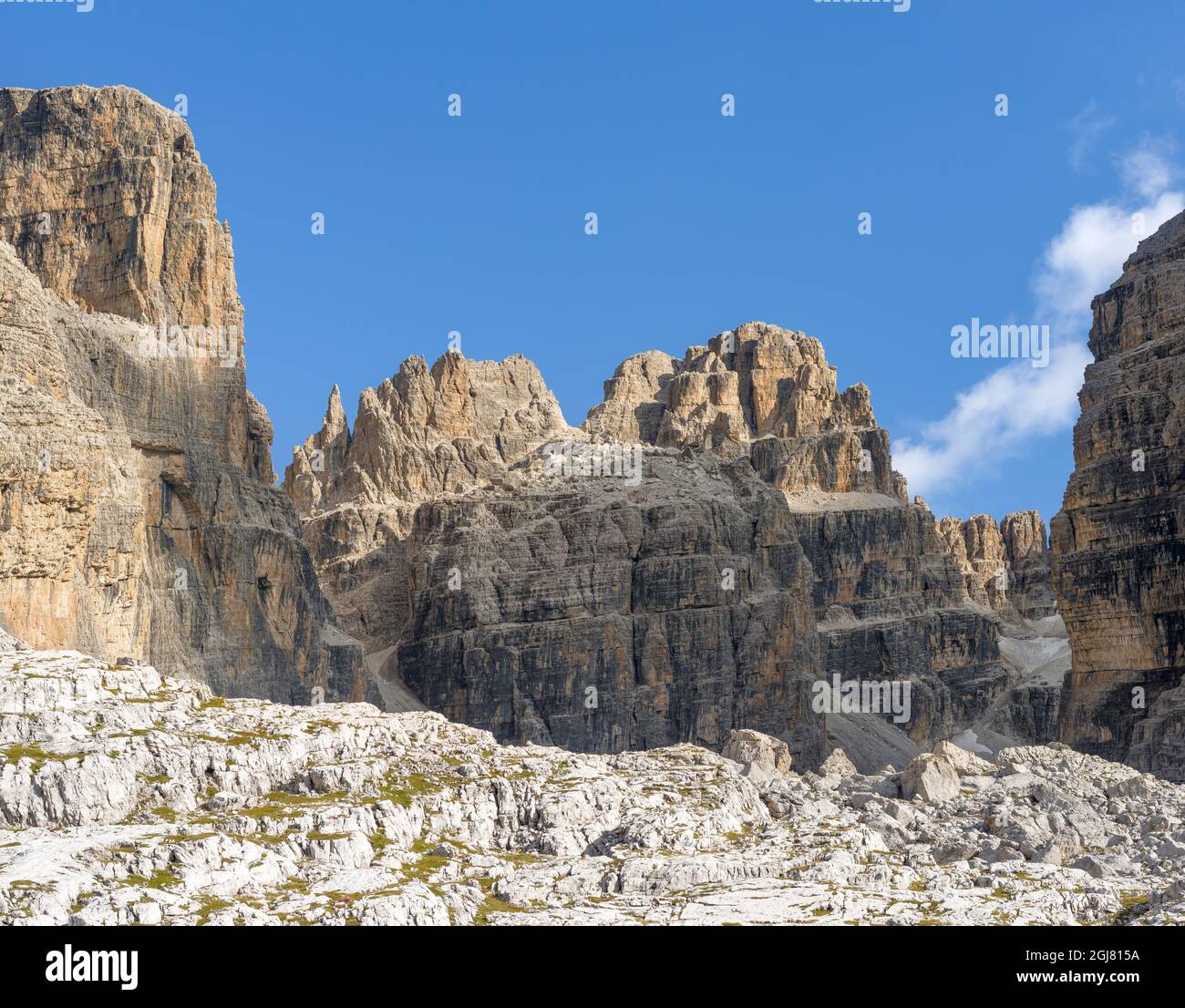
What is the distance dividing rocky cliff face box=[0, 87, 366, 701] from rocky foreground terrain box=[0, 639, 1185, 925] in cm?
3984

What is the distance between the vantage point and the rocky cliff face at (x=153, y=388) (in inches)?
6073

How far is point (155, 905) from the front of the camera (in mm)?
77438

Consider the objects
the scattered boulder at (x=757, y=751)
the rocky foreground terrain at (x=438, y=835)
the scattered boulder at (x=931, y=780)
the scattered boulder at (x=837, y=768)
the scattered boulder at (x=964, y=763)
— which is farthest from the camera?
the scattered boulder at (x=757, y=751)

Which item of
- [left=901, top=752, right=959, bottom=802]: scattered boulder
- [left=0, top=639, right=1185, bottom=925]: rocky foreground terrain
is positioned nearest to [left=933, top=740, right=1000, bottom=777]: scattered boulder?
[left=901, top=752, right=959, bottom=802]: scattered boulder

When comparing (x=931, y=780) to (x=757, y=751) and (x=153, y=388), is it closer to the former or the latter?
(x=757, y=751)

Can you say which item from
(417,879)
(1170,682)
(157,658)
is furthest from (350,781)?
(1170,682)

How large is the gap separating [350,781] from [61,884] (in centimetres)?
2369

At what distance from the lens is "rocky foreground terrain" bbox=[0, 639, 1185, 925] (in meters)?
83.3

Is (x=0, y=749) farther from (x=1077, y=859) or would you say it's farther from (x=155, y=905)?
(x=1077, y=859)

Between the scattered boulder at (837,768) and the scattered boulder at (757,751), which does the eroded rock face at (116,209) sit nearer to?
the scattered boulder at (757,751)

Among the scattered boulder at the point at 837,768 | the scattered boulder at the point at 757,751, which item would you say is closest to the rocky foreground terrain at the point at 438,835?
the scattered boulder at the point at 837,768

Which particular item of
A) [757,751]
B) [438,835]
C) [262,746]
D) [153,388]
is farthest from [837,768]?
[262,746]

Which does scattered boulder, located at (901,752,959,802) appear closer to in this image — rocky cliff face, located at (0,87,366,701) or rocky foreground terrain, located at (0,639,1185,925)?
rocky foreground terrain, located at (0,639,1185,925)

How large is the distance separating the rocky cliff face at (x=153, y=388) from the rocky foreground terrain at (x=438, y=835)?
39840 millimetres
